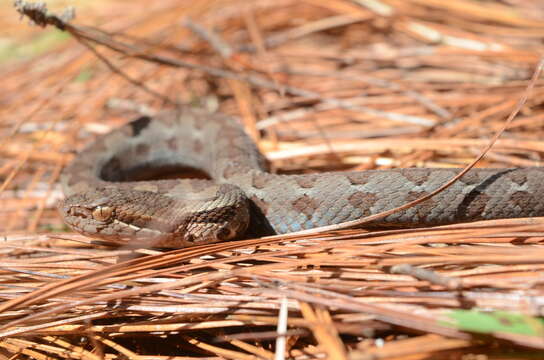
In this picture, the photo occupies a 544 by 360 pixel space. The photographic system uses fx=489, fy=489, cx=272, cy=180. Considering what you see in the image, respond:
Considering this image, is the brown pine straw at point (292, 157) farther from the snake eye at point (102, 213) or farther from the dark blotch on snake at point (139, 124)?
the dark blotch on snake at point (139, 124)

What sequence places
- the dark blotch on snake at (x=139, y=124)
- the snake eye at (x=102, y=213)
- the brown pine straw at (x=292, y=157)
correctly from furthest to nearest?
the dark blotch on snake at (x=139, y=124) → the snake eye at (x=102, y=213) → the brown pine straw at (x=292, y=157)

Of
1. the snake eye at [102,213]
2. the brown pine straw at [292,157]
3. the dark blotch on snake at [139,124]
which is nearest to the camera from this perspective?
the brown pine straw at [292,157]

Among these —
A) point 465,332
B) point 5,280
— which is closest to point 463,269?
point 465,332

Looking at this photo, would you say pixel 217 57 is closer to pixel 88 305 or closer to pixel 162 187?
pixel 162 187

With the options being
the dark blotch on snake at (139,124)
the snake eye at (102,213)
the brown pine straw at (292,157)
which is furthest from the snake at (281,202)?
the dark blotch on snake at (139,124)

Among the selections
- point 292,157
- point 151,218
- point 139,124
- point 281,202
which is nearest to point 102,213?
point 151,218
